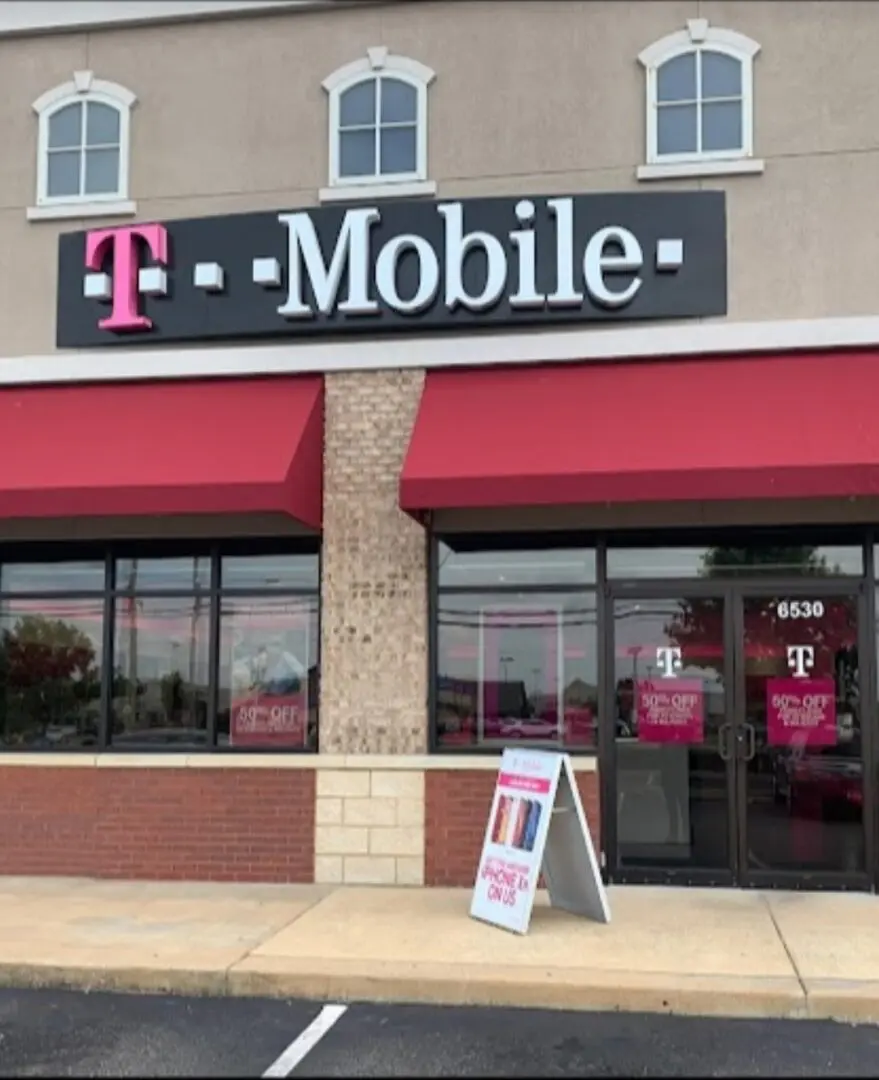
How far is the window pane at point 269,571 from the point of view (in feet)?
31.9

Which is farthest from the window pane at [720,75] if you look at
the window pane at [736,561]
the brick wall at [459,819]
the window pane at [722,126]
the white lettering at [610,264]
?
the brick wall at [459,819]

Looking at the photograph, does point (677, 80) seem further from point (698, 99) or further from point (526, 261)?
point (526, 261)

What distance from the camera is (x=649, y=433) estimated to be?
8.55m

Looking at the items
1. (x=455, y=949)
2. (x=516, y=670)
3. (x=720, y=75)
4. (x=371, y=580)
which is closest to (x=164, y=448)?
(x=371, y=580)

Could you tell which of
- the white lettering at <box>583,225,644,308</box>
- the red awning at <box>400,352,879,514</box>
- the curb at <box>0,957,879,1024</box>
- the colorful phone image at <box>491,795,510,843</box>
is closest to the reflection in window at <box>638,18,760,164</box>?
the white lettering at <box>583,225,644,308</box>

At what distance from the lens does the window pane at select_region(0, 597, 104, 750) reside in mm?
9875

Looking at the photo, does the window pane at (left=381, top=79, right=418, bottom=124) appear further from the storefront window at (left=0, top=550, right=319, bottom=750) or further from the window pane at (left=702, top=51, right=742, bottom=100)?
the storefront window at (left=0, top=550, right=319, bottom=750)

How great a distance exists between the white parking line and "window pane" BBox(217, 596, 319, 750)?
3383mm

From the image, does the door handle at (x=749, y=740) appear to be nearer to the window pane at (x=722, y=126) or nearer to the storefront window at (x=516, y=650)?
the storefront window at (x=516, y=650)

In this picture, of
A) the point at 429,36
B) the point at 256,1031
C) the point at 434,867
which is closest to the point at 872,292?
the point at 429,36

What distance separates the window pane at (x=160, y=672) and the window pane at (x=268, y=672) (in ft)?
0.64

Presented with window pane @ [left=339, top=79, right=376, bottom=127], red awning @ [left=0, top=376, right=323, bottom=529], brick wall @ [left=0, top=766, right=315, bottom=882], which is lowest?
brick wall @ [left=0, top=766, right=315, bottom=882]

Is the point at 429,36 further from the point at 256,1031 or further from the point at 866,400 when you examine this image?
the point at 256,1031

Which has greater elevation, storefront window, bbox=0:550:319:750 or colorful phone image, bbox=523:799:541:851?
storefront window, bbox=0:550:319:750
